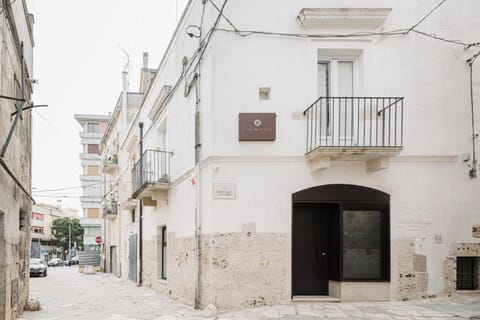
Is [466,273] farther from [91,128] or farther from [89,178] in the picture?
[91,128]

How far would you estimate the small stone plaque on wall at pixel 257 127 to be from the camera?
36.2 feet

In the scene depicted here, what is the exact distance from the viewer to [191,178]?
12.8 metres

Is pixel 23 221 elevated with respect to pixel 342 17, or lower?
lower

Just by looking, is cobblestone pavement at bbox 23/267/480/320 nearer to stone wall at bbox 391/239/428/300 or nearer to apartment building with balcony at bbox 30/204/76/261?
stone wall at bbox 391/239/428/300

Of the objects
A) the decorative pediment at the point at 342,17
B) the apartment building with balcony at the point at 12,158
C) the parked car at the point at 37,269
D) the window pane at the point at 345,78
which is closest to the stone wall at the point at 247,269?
the window pane at the point at 345,78

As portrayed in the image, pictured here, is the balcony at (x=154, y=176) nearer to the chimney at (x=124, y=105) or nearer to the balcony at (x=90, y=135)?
the chimney at (x=124, y=105)

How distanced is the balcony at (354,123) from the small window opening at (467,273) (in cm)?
265

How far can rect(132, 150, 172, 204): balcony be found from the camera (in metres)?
Result: 15.6

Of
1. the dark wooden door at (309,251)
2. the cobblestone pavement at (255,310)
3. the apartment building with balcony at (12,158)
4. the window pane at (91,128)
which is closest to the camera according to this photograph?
the apartment building with balcony at (12,158)

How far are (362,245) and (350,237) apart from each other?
0.29 m

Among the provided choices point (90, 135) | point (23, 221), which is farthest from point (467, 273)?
point (90, 135)

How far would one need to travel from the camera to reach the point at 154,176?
55.5 ft

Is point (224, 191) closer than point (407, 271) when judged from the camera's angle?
No

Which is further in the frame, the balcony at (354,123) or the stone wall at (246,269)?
Answer: the balcony at (354,123)
